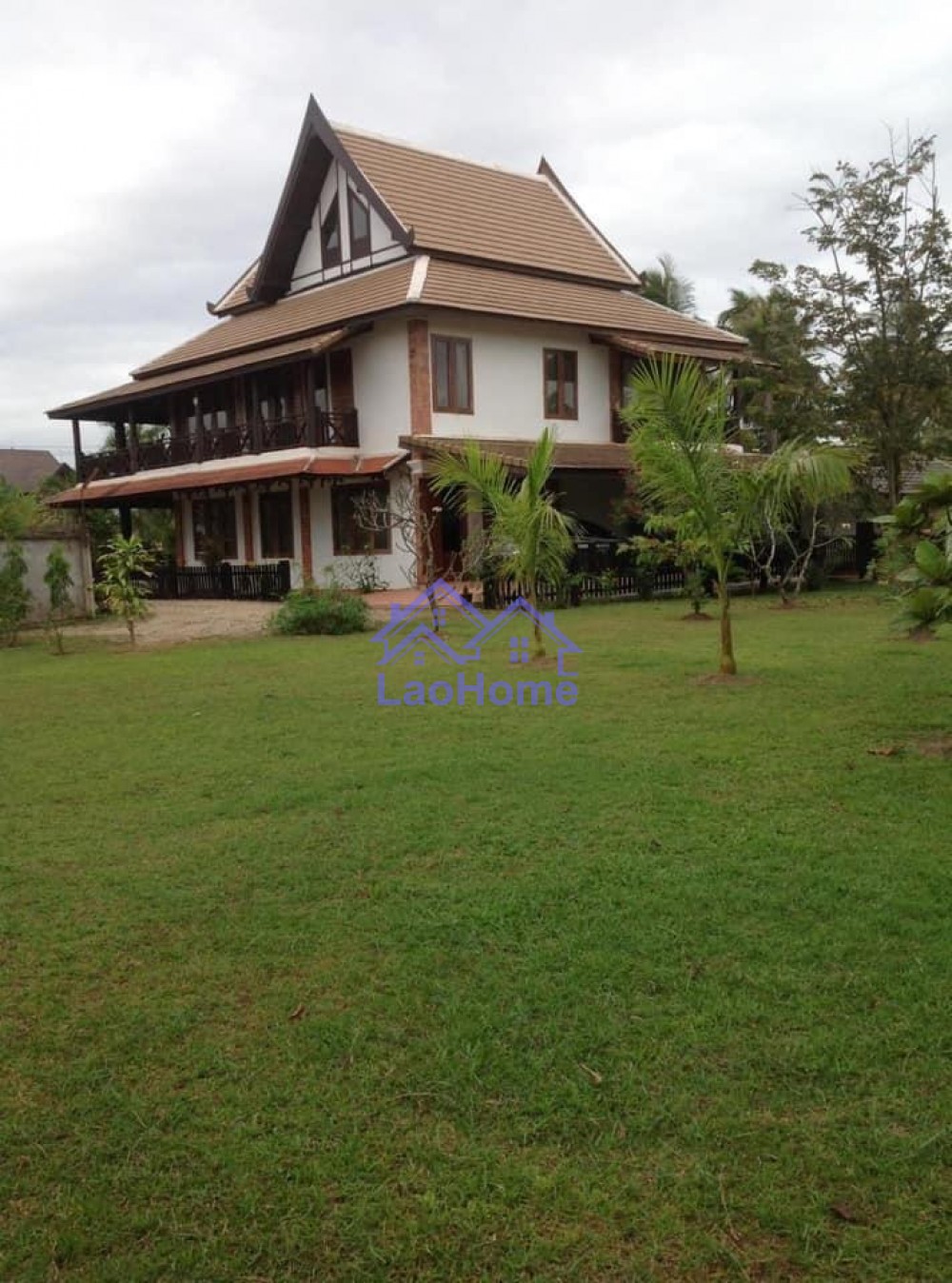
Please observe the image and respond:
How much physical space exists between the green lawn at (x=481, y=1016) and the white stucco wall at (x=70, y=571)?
11.6 meters

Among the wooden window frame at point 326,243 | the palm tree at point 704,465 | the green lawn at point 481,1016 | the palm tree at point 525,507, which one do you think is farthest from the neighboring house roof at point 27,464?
the green lawn at point 481,1016

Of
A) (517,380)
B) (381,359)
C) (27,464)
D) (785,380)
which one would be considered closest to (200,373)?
(381,359)

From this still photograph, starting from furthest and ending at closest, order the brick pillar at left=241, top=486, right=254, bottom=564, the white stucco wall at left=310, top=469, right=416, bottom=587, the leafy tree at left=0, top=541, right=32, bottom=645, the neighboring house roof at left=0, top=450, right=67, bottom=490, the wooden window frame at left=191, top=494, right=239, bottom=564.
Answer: the neighboring house roof at left=0, top=450, right=67, bottom=490 < the wooden window frame at left=191, top=494, right=239, bottom=564 < the brick pillar at left=241, top=486, right=254, bottom=564 < the white stucco wall at left=310, top=469, right=416, bottom=587 < the leafy tree at left=0, top=541, right=32, bottom=645

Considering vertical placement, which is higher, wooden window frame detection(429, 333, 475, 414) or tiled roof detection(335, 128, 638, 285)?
tiled roof detection(335, 128, 638, 285)

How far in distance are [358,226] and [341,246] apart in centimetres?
69

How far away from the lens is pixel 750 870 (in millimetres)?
4469

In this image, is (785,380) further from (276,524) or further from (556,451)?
(276,524)

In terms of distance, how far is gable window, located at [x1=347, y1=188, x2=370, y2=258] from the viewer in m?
23.6

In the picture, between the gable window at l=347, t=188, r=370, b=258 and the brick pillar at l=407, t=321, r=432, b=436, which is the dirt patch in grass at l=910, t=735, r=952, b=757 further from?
the gable window at l=347, t=188, r=370, b=258

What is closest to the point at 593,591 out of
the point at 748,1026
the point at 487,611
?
the point at 487,611

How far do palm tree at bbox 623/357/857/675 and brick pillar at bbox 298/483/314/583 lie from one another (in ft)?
47.6

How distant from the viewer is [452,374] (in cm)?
2173

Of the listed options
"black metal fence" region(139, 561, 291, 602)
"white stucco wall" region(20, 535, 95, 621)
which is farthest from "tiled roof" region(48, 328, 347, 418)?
"white stucco wall" region(20, 535, 95, 621)

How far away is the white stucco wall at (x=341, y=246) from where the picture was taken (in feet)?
75.9
